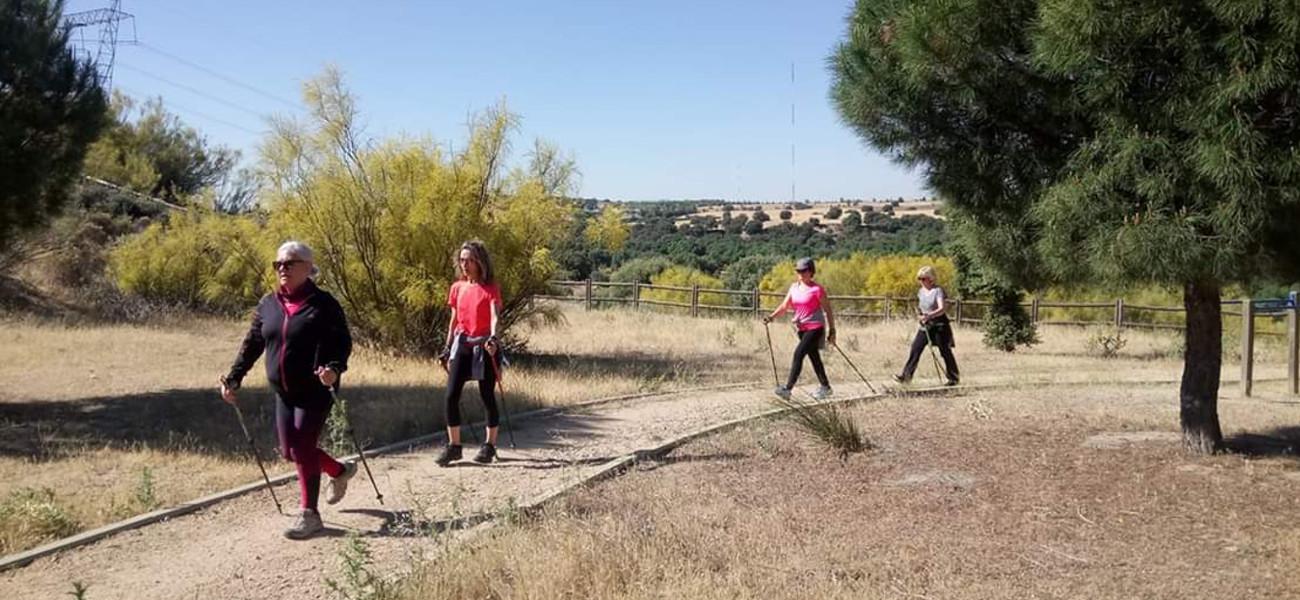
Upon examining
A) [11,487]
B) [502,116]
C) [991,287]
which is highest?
[502,116]

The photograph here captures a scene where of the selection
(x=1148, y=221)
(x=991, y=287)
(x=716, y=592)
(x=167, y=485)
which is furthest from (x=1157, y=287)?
(x=991, y=287)

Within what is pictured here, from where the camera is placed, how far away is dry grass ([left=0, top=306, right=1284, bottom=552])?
7.55 meters

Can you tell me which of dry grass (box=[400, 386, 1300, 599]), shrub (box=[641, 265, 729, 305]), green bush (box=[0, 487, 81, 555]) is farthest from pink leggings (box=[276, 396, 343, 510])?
shrub (box=[641, 265, 729, 305])

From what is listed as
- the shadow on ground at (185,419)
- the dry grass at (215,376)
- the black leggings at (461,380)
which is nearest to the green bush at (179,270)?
the dry grass at (215,376)

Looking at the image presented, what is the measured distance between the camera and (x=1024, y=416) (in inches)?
397

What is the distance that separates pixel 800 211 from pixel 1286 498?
92.0 metres

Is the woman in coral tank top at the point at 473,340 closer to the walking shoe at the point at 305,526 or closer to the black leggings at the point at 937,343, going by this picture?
the walking shoe at the point at 305,526

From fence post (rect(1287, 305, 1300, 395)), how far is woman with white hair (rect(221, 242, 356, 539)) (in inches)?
453

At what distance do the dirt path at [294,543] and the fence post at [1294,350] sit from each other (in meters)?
8.58

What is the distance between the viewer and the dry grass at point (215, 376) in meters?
7.55

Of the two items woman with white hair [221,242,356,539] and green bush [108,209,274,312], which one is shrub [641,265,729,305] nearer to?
green bush [108,209,274,312]

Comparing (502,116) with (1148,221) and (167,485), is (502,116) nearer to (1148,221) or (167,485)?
(167,485)

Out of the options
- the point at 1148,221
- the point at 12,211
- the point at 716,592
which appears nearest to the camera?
the point at 716,592

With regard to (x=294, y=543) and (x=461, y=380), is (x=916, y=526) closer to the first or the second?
(x=461, y=380)
